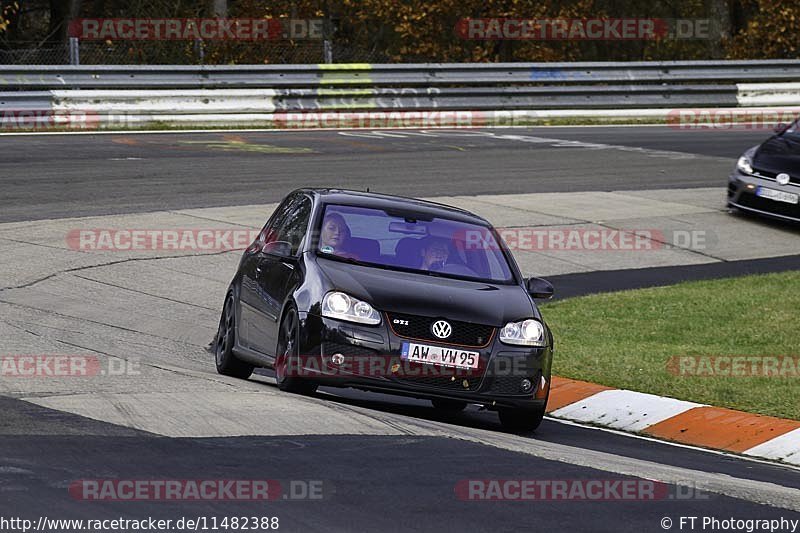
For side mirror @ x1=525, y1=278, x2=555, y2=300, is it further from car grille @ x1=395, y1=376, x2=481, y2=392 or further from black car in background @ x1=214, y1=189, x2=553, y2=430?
car grille @ x1=395, y1=376, x2=481, y2=392

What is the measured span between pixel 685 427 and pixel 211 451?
401 cm

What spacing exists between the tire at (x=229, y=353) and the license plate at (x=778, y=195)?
35.8ft

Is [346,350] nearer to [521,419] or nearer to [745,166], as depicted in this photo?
[521,419]

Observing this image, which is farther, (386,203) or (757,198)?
(757,198)

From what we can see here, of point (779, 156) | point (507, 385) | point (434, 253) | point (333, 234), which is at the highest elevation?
point (333, 234)

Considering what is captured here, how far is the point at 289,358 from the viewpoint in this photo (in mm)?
9711

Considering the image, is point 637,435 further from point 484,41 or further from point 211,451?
point 484,41

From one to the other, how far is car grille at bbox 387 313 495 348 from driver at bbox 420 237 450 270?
3.19ft

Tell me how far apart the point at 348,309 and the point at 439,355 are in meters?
0.65

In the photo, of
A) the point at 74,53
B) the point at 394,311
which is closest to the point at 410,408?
the point at 394,311

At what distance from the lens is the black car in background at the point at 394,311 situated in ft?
30.9
